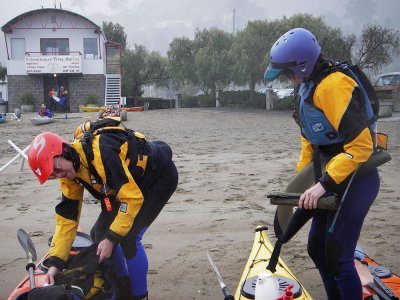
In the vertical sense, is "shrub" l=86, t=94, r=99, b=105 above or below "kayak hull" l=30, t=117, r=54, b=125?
above

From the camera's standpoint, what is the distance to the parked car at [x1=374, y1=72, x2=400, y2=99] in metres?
22.3

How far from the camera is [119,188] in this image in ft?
9.12

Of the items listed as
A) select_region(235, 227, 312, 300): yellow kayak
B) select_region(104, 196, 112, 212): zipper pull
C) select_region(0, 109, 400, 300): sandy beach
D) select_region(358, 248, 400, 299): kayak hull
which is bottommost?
select_region(0, 109, 400, 300): sandy beach

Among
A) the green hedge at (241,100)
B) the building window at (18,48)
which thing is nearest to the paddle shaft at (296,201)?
the green hedge at (241,100)

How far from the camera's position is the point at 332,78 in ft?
8.20

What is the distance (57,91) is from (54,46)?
3.48 meters

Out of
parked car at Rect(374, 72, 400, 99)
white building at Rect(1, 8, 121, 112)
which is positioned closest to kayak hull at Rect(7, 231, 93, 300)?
parked car at Rect(374, 72, 400, 99)

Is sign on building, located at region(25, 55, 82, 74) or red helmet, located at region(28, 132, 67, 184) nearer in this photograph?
red helmet, located at region(28, 132, 67, 184)

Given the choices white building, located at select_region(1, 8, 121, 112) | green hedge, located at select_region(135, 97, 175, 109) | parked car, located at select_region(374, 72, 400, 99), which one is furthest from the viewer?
green hedge, located at select_region(135, 97, 175, 109)

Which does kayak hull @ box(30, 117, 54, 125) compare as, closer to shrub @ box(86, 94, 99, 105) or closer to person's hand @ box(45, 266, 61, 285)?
shrub @ box(86, 94, 99, 105)

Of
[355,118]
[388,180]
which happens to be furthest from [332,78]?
[388,180]

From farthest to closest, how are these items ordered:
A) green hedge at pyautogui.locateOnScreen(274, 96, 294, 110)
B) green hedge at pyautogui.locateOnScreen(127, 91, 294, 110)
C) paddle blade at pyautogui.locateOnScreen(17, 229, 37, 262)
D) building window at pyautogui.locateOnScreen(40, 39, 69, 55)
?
1. building window at pyautogui.locateOnScreen(40, 39, 69, 55)
2. green hedge at pyautogui.locateOnScreen(127, 91, 294, 110)
3. green hedge at pyautogui.locateOnScreen(274, 96, 294, 110)
4. paddle blade at pyautogui.locateOnScreen(17, 229, 37, 262)

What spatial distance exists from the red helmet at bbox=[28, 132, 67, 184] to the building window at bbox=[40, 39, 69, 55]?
32.7m

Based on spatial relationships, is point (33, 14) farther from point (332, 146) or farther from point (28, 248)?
point (332, 146)
